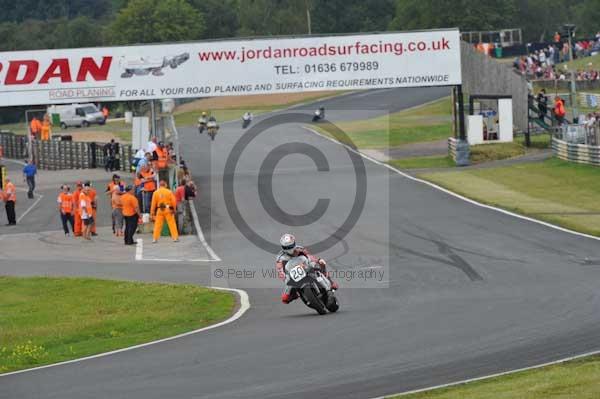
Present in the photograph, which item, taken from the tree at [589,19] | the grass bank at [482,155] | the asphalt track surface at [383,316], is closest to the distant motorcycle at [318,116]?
the grass bank at [482,155]

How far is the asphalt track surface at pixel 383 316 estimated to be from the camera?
41.9 ft

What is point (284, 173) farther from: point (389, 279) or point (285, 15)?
point (285, 15)

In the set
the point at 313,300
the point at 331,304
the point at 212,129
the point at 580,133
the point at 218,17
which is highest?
the point at 218,17

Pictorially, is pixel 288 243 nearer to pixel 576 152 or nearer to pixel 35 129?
pixel 576 152

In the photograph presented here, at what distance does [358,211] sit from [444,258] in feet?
32.6

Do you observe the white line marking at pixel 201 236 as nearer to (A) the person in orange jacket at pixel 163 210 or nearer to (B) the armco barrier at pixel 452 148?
(A) the person in orange jacket at pixel 163 210

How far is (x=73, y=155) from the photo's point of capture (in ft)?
182

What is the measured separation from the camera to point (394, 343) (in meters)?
14.3

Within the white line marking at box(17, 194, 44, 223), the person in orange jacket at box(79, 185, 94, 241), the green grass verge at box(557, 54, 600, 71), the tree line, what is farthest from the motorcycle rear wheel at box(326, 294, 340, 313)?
the tree line

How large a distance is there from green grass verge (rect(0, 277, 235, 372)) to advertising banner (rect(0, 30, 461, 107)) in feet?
65.5

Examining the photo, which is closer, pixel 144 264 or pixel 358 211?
pixel 144 264

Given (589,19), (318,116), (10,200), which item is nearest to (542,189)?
(10,200)

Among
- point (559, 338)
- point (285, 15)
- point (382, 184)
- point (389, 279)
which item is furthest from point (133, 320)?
point (285, 15)

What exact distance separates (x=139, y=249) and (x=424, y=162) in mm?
20331
